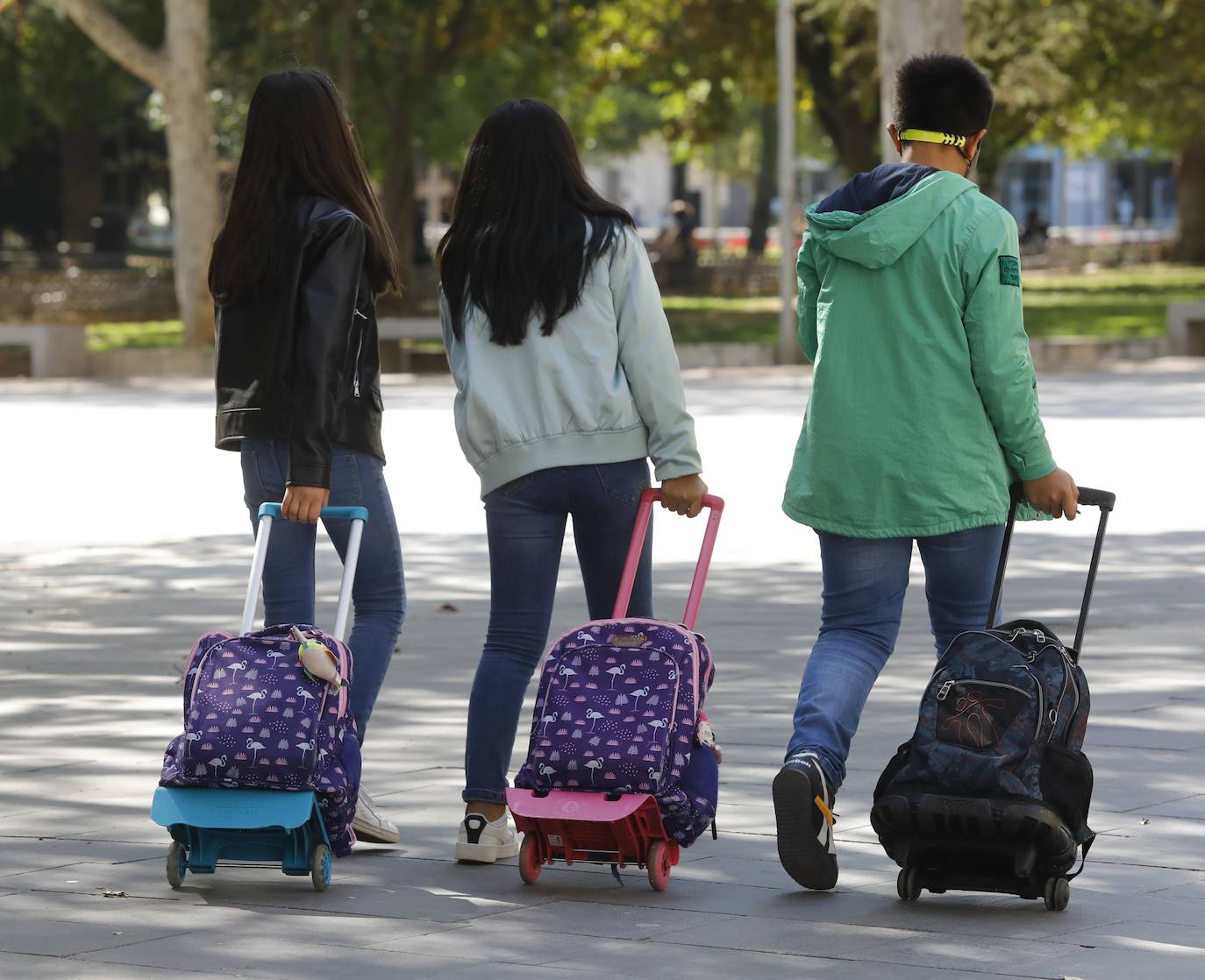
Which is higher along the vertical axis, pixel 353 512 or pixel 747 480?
pixel 353 512

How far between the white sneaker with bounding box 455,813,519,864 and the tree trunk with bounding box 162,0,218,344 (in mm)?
22934

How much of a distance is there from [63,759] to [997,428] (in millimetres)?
3052

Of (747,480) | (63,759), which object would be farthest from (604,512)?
(747,480)

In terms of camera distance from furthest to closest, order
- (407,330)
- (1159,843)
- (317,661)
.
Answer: (407,330), (1159,843), (317,661)

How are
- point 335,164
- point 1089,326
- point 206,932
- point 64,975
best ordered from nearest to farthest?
point 64,975
point 206,932
point 335,164
point 1089,326

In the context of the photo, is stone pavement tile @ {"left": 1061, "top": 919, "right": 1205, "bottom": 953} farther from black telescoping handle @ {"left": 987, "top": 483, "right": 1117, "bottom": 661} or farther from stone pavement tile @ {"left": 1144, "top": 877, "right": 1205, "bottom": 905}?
black telescoping handle @ {"left": 987, "top": 483, "right": 1117, "bottom": 661}

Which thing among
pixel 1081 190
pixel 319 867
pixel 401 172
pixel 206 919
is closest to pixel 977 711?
pixel 319 867

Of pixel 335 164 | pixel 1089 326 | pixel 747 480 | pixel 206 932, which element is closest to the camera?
pixel 206 932

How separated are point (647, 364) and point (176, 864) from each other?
1528 mm

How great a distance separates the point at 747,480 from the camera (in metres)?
13.9

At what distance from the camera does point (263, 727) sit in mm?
4773

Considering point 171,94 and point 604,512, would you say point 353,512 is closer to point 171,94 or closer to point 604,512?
point 604,512

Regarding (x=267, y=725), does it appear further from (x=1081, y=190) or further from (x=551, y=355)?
(x=1081, y=190)

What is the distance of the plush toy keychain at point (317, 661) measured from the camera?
4793mm
